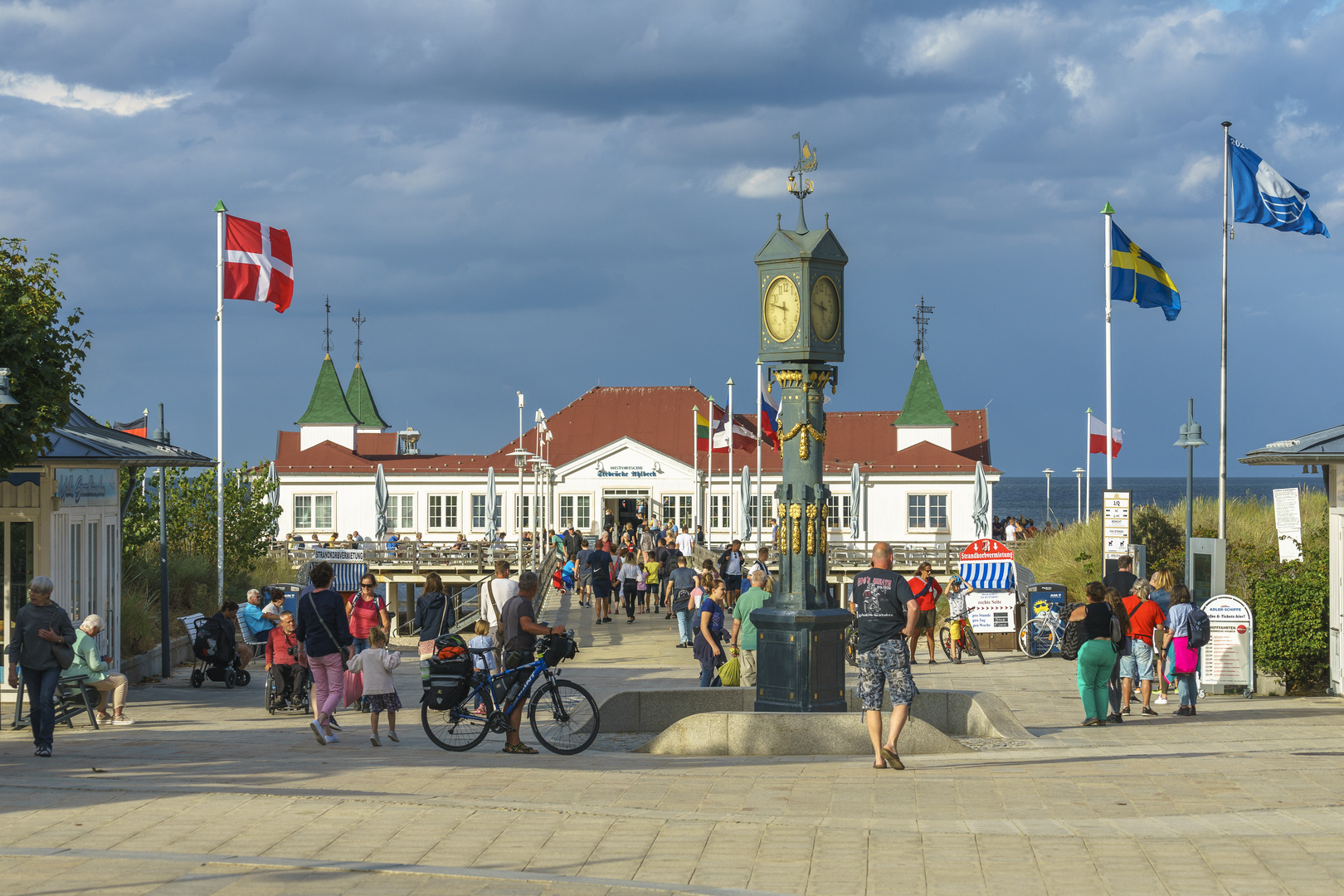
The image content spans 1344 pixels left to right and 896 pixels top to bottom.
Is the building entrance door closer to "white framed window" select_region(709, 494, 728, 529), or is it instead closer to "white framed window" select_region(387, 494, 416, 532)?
"white framed window" select_region(709, 494, 728, 529)

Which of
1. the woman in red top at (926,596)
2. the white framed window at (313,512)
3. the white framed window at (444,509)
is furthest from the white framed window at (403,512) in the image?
the woman in red top at (926,596)

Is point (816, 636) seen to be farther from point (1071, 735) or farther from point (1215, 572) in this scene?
point (1215, 572)

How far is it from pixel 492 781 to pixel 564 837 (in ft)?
6.23

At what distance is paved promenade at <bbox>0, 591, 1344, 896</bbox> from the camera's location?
22.6ft

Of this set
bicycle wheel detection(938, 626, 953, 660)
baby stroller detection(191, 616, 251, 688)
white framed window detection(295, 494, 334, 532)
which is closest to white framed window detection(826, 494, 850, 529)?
white framed window detection(295, 494, 334, 532)

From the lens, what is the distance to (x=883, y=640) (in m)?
10.6

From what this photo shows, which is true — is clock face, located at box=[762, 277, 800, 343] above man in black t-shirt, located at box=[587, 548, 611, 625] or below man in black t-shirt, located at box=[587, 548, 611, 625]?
above

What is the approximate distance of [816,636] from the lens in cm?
1230

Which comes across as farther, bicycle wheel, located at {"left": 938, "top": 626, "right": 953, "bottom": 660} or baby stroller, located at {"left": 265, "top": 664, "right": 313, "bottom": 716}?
bicycle wheel, located at {"left": 938, "top": 626, "right": 953, "bottom": 660}

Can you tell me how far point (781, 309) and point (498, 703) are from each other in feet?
14.2

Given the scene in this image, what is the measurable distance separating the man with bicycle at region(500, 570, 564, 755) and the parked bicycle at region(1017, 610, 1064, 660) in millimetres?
12079

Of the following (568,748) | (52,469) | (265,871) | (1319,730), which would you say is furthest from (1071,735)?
(52,469)

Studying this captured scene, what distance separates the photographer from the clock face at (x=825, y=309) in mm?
12789

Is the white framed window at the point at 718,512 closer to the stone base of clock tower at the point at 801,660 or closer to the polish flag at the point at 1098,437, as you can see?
the polish flag at the point at 1098,437
